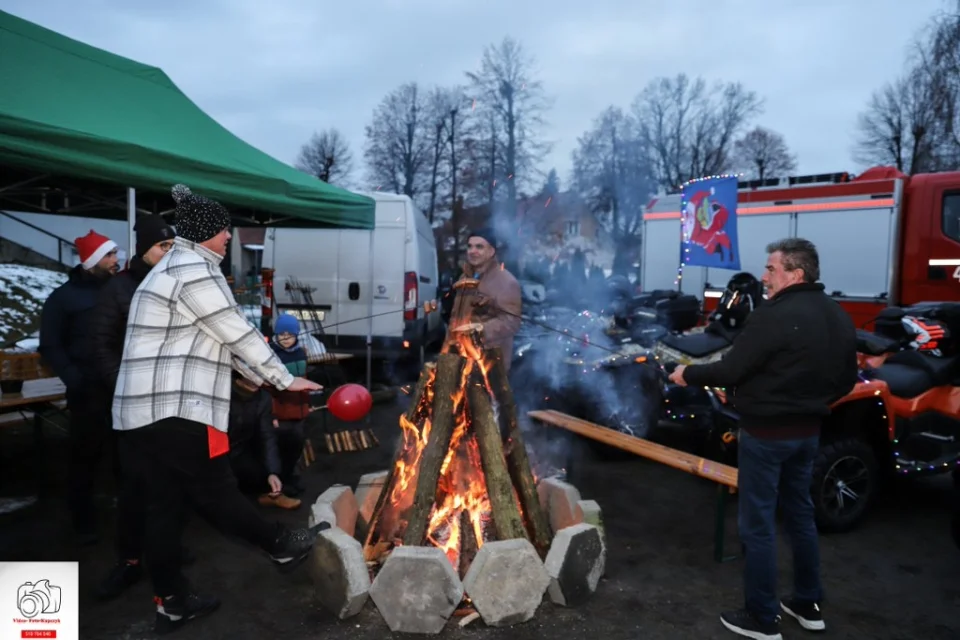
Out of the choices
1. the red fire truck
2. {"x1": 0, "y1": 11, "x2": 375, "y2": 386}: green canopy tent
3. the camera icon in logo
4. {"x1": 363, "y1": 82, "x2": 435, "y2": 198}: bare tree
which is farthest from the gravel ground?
{"x1": 363, "y1": 82, "x2": 435, "y2": 198}: bare tree

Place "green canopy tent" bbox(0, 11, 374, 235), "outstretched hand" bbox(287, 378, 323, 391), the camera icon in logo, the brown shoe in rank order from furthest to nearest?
the brown shoe
"green canopy tent" bbox(0, 11, 374, 235)
"outstretched hand" bbox(287, 378, 323, 391)
the camera icon in logo

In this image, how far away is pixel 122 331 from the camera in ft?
12.3

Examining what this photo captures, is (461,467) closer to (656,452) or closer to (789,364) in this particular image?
(656,452)

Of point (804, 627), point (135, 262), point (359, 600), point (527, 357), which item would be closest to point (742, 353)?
point (804, 627)

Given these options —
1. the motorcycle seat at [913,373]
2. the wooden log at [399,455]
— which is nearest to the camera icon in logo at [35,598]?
the wooden log at [399,455]

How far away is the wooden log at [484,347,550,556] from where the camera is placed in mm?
3900

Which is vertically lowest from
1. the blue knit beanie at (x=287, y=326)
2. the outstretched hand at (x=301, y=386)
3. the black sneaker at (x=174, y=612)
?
the black sneaker at (x=174, y=612)

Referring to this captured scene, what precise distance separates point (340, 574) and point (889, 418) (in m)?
3.93

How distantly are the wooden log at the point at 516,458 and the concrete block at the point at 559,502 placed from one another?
196 millimetres

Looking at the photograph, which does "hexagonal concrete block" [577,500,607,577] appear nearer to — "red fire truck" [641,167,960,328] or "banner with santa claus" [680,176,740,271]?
"banner with santa claus" [680,176,740,271]

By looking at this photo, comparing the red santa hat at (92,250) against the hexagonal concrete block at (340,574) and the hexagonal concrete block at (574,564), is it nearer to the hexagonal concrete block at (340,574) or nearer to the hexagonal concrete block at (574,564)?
the hexagonal concrete block at (340,574)

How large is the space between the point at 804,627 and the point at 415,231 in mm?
7183

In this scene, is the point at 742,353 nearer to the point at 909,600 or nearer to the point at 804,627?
the point at 804,627

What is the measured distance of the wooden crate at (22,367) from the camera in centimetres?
530
